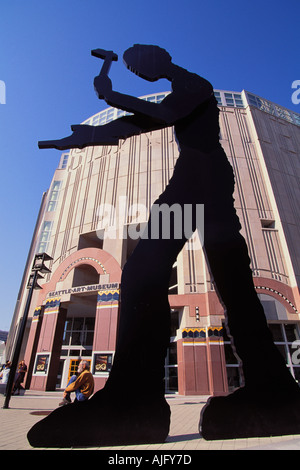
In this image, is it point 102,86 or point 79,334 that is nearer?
point 102,86

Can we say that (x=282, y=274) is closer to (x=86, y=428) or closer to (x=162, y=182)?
(x=162, y=182)

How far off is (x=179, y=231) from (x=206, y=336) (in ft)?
38.2

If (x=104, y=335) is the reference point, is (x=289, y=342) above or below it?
below

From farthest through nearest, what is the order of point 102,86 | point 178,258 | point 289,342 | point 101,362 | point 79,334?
point 79,334
point 178,258
point 289,342
point 101,362
point 102,86

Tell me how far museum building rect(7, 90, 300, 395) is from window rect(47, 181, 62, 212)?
100 millimetres

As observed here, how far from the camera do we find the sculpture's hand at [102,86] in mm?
4668

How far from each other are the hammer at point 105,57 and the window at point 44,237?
20.7 m

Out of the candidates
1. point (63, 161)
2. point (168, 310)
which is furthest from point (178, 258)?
point (63, 161)

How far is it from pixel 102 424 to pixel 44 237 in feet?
76.8

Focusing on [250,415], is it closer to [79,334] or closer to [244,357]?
[244,357]

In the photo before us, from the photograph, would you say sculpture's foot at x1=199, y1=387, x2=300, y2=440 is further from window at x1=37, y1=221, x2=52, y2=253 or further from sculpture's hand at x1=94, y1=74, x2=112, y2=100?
window at x1=37, y1=221, x2=52, y2=253

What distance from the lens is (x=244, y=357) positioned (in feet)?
13.8

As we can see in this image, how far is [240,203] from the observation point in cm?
1927

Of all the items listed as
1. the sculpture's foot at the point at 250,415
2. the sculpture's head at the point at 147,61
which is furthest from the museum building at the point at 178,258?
the sculpture's head at the point at 147,61
